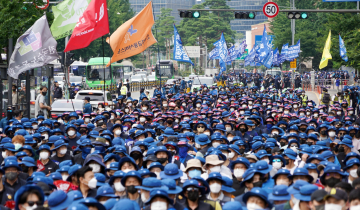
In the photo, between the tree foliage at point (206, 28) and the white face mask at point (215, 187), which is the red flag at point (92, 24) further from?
the tree foliage at point (206, 28)

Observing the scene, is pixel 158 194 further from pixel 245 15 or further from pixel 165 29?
Answer: pixel 165 29

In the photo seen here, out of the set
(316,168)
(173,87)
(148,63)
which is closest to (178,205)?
(316,168)

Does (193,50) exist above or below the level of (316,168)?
above

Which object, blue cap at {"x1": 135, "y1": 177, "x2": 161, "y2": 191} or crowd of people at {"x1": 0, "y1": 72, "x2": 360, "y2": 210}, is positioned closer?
crowd of people at {"x1": 0, "y1": 72, "x2": 360, "y2": 210}

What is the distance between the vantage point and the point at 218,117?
15.7 m

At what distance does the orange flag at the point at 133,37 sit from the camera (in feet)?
55.7

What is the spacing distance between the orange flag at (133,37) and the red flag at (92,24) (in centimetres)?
72

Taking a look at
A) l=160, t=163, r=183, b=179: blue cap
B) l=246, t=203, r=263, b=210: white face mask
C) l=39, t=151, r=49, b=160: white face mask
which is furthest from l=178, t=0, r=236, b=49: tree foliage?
l=246, t=203, r=263, b=210: white face mask

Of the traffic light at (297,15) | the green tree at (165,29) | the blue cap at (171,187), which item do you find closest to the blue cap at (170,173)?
the blue cap at (171,187)

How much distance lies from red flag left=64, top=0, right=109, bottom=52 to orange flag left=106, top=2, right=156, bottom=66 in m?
0.72

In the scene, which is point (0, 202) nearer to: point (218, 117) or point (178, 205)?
point (178, 205)

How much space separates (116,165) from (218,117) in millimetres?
7802

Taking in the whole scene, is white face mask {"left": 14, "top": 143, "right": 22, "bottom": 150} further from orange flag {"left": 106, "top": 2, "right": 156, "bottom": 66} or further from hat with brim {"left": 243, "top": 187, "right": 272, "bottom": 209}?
orange flag {"left": 106, "top": 2, "right": 156, "bottom": 66}

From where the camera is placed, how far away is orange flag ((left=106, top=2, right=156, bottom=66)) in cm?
1697
